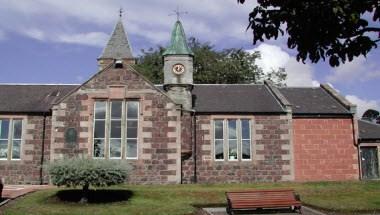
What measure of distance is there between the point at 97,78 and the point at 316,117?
14482 mm

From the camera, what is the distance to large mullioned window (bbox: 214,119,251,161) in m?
26.8

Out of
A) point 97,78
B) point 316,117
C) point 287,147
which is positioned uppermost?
point 97,78

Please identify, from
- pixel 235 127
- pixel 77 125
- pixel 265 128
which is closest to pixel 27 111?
pixel 77 125

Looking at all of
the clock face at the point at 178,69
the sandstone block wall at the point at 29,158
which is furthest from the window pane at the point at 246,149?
the sandstone block wall at the point at 29,158

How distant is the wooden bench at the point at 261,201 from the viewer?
51.5 feet

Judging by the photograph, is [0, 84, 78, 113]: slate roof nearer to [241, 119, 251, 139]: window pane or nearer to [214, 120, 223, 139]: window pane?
[214, 120, 223, 139]: window pane

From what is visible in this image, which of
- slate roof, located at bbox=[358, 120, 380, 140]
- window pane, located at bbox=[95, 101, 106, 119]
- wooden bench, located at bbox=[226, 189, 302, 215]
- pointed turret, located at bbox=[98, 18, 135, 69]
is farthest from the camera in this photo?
pointed turret, located at bbox=[98, 18, 135, 69]

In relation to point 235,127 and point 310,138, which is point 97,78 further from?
point 310,138

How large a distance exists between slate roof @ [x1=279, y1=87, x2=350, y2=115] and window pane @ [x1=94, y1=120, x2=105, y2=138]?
12511 mm

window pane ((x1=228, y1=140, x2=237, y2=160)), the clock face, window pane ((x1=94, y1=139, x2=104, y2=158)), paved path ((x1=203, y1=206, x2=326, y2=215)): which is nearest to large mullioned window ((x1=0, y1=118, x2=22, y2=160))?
window pane ((x1=94, y1=139, x2=104, y2=158))

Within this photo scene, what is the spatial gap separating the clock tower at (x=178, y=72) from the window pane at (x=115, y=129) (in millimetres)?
4326

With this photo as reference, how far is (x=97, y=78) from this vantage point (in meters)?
25.6

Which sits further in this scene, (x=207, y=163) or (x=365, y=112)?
(x=365, y=112)

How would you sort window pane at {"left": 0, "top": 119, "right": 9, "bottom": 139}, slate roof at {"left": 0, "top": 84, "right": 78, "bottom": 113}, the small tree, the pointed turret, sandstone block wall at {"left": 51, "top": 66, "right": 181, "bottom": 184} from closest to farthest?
the small tree, sandstone block wall at {"left": 51, "top": 66, "right": 181, "bottom": 184}, window pane at {"left": 0, "top": 119, "right": 9, "bottom": 139}, slate roof at {"left": 0, "top": 84, "right": 78, "bottom": 113}, the pointed turret
